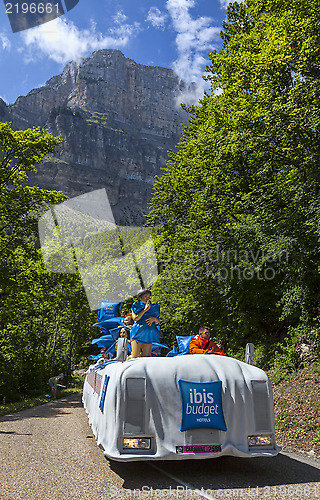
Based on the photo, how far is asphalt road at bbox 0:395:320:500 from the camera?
404 cm

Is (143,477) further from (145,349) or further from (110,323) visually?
(110,323)

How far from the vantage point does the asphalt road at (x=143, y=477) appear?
4.04 metres

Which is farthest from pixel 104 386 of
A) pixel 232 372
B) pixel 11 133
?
pixel 11 133

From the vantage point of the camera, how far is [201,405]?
4.59m

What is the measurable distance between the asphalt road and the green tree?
20.6ft

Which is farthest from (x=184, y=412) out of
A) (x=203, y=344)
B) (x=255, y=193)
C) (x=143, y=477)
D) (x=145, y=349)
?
(x=255, y=193)

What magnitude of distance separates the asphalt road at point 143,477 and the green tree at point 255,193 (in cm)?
629

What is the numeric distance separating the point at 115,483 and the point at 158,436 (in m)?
0.73

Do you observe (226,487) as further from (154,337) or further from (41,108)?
(41,108)

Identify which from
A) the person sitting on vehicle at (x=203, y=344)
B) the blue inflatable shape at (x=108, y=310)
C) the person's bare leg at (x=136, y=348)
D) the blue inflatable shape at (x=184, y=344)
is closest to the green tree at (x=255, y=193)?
the blue inflatable shape at (x=108, y=310)

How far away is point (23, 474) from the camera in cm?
482

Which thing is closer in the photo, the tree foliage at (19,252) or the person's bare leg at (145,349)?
the person's bare leg at (145,349)

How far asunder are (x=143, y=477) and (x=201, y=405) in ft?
3.81

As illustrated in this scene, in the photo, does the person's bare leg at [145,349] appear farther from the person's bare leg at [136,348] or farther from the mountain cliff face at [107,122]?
the mountain cliff face at [107,122]
